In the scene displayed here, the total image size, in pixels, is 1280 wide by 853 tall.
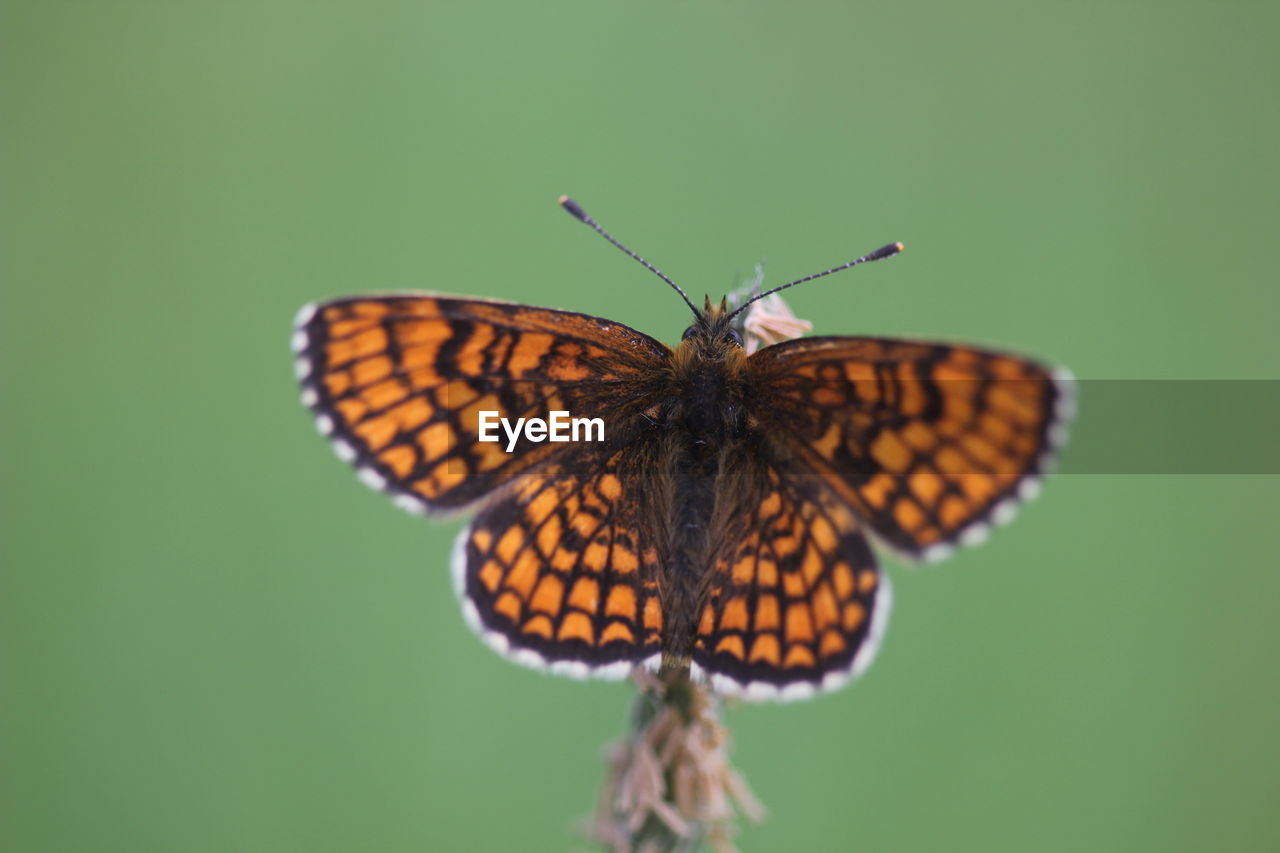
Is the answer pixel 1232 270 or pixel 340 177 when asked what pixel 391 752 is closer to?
pixel 340 177

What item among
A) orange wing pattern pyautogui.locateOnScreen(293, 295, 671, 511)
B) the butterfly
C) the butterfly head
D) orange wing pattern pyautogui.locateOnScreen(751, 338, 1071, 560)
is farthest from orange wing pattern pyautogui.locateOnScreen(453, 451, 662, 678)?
orange wing pattern pyautogui.locateOnScreen(751, 338, 1071, 560)

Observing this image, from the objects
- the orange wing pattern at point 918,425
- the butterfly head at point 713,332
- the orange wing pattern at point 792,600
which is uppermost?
the butterfly head at point 713,332

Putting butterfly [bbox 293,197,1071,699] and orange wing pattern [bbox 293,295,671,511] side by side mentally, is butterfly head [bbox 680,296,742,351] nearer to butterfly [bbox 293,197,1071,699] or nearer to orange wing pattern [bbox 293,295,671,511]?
butterfly [bbox 293,197,1071,699]

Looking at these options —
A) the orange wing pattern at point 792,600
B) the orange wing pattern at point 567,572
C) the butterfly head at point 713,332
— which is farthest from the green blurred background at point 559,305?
the butterfly head at point 713,332

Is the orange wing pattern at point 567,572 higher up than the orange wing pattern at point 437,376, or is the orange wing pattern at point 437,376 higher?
the orange wing pattern at point 437,376

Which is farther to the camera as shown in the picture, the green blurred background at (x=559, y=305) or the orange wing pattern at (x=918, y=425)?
the green blurred background at (x=559, y=305)

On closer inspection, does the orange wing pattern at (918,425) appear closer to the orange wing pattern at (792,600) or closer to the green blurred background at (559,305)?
the orange wing pattern at (792,600)
